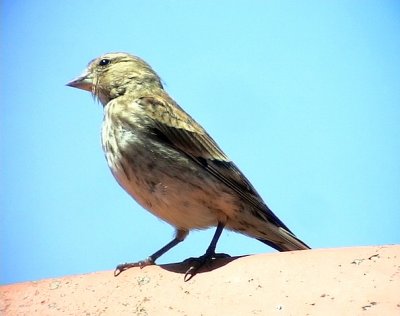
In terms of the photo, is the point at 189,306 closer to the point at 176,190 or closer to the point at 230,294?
the point at 230,294

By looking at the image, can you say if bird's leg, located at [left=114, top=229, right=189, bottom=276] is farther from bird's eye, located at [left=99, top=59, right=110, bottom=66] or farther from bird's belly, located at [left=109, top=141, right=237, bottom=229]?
bird's eye, located at [left=99, top=59, right=110, bottom=66]

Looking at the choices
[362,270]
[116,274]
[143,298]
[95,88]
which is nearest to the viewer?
[362,270]

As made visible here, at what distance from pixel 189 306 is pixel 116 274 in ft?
2.17

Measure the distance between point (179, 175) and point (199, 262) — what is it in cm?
85

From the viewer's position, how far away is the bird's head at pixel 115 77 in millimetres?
5348

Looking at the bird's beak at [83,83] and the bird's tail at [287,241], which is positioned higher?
the bird's beak at [83,83]

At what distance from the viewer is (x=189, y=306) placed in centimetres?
290

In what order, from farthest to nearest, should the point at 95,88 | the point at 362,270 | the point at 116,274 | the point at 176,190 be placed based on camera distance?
the point at 95,88 < the point at 176,190 < the point at 116,274 < the point at 362,270

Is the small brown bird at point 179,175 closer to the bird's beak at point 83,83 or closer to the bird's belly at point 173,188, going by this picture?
the bird's belly at point 173,188

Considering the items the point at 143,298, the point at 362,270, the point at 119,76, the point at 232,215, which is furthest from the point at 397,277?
the point at 119,76

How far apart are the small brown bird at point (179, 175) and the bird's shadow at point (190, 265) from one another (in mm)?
291

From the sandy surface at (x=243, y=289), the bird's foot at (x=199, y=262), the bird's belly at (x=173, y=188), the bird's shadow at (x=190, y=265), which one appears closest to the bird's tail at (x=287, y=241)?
the bird's belly at (x=173, y=188)

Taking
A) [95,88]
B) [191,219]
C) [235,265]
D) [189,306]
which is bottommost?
[189,306]

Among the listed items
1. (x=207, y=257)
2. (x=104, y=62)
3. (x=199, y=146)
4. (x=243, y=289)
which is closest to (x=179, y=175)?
(x=199, y=146)
